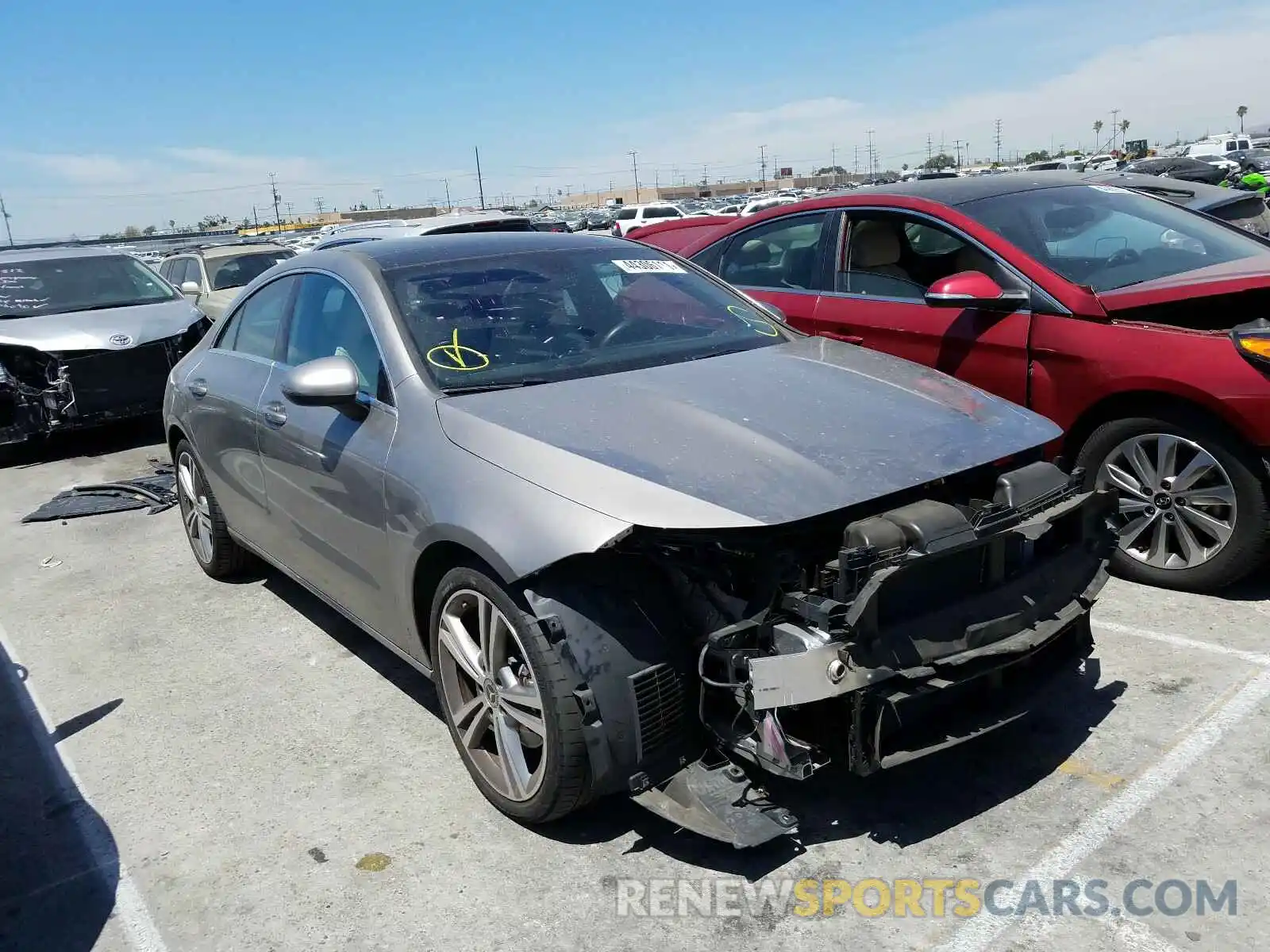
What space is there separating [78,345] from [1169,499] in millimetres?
7963

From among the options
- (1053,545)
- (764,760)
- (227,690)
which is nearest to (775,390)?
(1053,545)

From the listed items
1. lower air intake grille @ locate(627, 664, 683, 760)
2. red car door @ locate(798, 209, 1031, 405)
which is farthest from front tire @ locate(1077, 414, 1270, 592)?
lower air intake grille @ locate(627, 664, 683, 760)

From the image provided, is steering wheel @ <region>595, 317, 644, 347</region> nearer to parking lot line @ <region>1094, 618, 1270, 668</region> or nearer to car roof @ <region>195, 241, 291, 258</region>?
parking lot line @ <region>1094, 618, 1270, 668</region>

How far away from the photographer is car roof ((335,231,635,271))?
12.9 ft

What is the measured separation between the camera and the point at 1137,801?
2.95 m

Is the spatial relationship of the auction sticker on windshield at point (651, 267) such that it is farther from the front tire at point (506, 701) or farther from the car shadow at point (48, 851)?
the car shadow at point (48, 851)

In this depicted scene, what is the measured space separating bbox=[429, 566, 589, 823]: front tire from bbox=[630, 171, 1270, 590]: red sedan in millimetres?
2748

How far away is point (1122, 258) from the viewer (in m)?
4.95

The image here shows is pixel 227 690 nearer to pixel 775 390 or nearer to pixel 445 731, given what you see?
pixel 445 731

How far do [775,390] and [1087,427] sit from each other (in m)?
1.93

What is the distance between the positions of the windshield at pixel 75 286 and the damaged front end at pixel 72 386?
847 millimetres

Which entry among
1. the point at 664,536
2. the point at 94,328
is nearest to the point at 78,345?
the point at 94,328

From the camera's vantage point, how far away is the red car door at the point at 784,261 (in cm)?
568

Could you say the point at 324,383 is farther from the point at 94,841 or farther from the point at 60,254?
the point at 60,254
